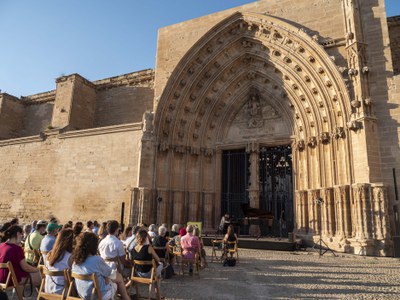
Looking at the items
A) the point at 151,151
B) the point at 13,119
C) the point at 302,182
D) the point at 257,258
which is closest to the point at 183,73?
the point at 151,151

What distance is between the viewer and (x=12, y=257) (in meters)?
3.67

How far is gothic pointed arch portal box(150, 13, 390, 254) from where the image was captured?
1066 cm

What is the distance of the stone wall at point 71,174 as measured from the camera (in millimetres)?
13109

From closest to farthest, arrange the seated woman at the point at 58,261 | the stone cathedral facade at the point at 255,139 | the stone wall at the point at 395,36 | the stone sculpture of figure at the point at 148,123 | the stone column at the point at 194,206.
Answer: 1. the seated woman at the point at 58,261
2. the stone cathedral facade at the point at 255,139
3. the stone wall at the point at 395,36
4. the stone column at the point at 194,206
5. the stone sculpture of figure at the point at 148,123

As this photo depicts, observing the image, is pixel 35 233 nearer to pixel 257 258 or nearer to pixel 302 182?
pixel 257 258

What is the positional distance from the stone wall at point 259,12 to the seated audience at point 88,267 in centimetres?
1057

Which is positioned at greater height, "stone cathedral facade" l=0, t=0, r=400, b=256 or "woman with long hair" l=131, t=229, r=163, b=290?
"stone cathedral facade" l=0, t=0, r=400, b=256

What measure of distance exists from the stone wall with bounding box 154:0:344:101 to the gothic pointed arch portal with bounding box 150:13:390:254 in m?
0.52

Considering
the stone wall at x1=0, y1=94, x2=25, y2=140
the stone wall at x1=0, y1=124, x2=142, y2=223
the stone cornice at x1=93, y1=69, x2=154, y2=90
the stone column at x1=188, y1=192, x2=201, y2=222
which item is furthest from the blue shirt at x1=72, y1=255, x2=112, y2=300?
the stone wall at x1=0, y1=94, x2=25, y2=140

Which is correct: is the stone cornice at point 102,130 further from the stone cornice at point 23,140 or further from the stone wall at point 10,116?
the stone wall at point 10,116

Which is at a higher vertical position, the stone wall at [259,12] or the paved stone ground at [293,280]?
the stone wall at [259,12]

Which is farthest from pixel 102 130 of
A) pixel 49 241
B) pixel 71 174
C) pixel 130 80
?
pixel 49 241

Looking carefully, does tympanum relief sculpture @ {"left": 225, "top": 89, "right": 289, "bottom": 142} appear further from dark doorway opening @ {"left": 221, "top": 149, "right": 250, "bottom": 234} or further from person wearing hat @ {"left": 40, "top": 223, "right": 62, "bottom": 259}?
person wearing hat @ {"left": 40, "top": 223, "right": 62, "bottom": 259}

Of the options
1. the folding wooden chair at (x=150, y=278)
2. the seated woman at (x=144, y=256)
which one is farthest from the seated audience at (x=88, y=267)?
the seated woman at (x=144, y=256)
